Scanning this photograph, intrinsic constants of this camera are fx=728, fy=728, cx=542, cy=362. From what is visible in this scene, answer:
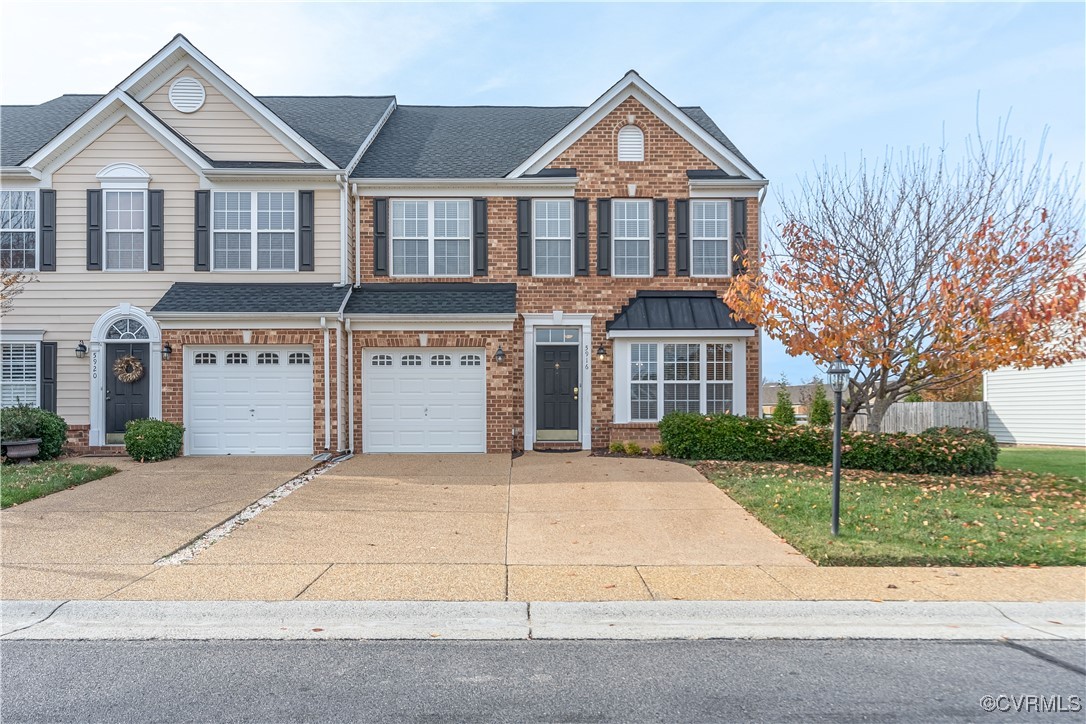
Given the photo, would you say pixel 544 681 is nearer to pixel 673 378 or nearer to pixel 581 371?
pixel 581 371

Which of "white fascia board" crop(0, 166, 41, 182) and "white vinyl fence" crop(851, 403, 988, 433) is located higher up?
"white fascia board" crop(0, 166, 41, 182)

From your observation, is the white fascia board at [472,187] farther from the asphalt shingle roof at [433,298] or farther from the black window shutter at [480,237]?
the asphalt shingle roof at [433,298]

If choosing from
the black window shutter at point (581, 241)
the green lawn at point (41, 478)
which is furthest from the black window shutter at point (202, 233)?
the black window shutter at point (581, 241)

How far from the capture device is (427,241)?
16250mm

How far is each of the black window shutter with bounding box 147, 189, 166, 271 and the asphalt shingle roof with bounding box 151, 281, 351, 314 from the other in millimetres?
669

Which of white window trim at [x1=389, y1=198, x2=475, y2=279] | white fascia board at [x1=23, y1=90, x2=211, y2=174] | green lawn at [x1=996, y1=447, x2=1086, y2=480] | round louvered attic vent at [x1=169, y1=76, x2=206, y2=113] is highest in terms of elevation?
round louvered attic vent at [x1=169, y1=76, x2=206, y2=113]

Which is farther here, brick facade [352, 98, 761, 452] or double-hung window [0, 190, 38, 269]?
brick facade [352, 98, 761, 452]

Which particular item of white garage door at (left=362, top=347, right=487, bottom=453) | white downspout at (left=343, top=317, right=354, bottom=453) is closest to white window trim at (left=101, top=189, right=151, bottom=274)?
white downspout at (left=343, top=317, right=354, bottom=453)

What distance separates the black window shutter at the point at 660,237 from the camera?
53.3 feet

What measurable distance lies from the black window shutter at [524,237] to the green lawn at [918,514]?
594 centimetres

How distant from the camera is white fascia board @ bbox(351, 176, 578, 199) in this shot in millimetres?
16000

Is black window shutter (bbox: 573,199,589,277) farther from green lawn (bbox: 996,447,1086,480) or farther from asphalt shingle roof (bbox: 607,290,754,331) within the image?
green lawn (bbox: 996,447,1086,480)

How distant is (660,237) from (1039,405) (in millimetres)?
16560

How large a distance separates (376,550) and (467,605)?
2.21 metres
